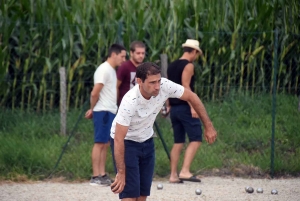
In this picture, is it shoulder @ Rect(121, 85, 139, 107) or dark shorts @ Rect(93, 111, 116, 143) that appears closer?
shoulder @ Rect(121, 85, 139, 107)

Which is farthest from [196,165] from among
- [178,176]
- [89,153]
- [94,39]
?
[94,39]

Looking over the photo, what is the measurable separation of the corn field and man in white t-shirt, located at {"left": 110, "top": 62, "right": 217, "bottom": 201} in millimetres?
5296

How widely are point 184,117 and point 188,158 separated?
589 mm

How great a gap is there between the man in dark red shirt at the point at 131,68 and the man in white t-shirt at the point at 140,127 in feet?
9.84

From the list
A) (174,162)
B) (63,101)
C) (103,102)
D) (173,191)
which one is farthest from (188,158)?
(63,101)

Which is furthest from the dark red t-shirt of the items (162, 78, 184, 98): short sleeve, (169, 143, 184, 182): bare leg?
(162, 78, 184, 98): short sleeve

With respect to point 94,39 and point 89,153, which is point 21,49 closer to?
point 94,39

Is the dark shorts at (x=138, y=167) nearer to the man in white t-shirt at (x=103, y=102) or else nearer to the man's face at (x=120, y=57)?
the man in white t-shirt at (x=103, y=102)

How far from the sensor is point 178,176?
11.1 m

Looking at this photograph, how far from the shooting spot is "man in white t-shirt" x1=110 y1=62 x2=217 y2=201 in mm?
7047

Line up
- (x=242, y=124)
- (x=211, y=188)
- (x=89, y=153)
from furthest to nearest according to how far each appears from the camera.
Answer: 1. (x=242, y=124)
2. (x=89, y=153)
3. (x=211, y=188)

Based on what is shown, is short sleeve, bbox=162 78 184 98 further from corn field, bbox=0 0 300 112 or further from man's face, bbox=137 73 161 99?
corn field, bbox=0 0 300 112

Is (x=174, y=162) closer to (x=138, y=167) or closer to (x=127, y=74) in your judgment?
(x=127, y=74)

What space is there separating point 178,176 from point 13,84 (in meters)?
3.55
